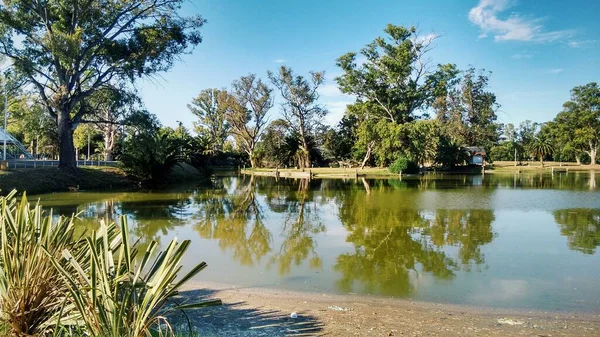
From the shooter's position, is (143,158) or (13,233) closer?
(13,233)

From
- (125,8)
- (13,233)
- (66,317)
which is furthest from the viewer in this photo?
(125,8)

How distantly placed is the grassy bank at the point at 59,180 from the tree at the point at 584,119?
6256 cm

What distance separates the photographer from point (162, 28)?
88.6 feet

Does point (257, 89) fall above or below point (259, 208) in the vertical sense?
above

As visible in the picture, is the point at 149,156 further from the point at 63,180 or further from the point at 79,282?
the point at 79,282

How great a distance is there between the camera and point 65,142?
87.3 feet

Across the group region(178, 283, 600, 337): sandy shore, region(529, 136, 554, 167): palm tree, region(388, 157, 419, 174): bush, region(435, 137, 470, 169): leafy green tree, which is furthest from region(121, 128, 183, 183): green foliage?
region(529, 136, 554, 167): palm tree

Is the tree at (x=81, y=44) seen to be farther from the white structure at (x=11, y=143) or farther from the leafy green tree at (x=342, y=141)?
the leafy green tree at (x=342, y=141)

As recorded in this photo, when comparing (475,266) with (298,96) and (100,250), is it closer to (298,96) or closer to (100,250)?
(100,250)

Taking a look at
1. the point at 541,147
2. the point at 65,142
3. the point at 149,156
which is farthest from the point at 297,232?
the point at 541,147

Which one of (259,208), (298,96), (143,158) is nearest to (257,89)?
(298,96)

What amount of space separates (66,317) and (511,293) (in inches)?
263

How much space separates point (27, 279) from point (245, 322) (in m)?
2.81

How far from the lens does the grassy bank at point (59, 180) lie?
2197 cm
